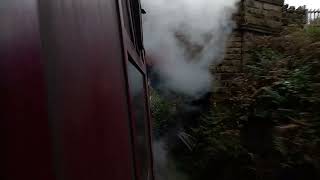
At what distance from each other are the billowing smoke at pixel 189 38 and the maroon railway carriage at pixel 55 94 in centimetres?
697

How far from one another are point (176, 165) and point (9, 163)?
309 inches

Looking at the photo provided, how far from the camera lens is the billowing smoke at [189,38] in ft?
27.0

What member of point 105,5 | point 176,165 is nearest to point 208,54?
point 176,165

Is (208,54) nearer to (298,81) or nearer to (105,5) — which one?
(298,81)

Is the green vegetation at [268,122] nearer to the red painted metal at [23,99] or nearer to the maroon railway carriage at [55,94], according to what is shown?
the maroon railway carriage at [55,94]

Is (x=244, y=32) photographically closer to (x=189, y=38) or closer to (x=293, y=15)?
(x=189, y=38)

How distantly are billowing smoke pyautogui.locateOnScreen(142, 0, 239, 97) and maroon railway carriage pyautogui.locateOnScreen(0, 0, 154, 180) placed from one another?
697 cm

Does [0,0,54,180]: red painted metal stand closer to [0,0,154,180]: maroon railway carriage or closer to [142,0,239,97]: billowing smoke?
[0,0,154,180]: maroon railway carriage

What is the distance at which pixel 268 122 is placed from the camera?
4.83 m

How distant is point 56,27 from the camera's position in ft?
2.80

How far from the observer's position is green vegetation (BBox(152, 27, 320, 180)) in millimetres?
4215

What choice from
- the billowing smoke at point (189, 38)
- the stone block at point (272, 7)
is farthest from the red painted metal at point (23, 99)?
the stone block at point (272, 7)

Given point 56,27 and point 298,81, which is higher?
point 56,27

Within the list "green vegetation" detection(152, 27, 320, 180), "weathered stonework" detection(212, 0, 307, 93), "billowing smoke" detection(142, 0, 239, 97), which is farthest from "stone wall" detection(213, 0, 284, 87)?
"green vegetation" detection(152, 27, 320, 180)
